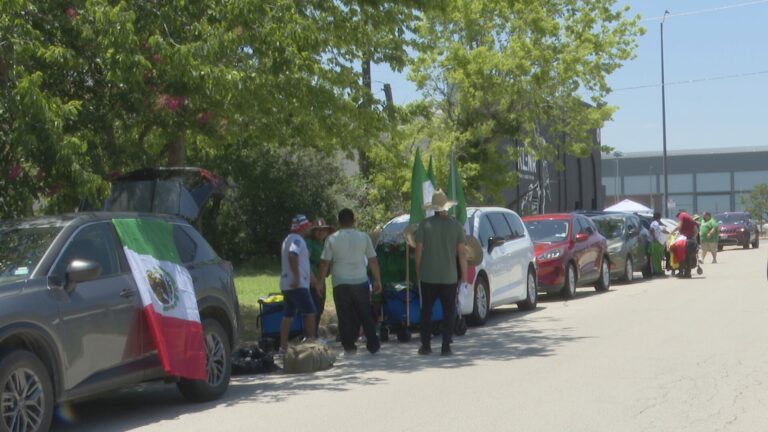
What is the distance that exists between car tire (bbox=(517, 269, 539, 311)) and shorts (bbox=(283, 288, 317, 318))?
651 cm

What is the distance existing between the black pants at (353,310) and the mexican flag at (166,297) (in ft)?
A: 11.3

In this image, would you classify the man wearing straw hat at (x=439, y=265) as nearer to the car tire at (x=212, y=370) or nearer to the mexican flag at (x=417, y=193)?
the mexican flag at (x=417, y=193)

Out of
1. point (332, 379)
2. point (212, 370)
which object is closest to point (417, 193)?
point (332, 379)

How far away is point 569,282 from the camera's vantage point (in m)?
21.0

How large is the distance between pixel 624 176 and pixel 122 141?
81120 millimetres

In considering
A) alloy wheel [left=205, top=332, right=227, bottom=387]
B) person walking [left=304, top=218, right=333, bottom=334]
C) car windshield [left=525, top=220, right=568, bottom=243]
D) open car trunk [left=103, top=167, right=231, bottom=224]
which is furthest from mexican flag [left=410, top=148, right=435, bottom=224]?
car windshield [left=525, top=220, right=568, bottom=243]

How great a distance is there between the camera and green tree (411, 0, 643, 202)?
97.5 ft

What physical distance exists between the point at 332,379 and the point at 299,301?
1828 mm

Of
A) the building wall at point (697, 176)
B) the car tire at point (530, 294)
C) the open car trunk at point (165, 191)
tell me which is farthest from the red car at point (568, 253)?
the building wall at point (697, 176)

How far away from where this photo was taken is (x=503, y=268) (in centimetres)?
1712

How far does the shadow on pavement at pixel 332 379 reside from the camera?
30.2 ft

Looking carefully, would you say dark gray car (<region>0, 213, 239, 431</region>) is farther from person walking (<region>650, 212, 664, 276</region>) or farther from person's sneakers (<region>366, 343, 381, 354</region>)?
person walking (<region>650, 212, 664, 276</region>)

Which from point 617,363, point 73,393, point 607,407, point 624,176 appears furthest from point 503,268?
point 624,176

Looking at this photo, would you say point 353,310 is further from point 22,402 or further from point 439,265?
point 22,402
